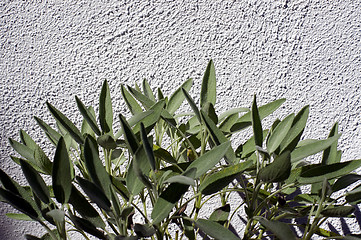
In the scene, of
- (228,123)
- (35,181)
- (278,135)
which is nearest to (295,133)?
(278,135)

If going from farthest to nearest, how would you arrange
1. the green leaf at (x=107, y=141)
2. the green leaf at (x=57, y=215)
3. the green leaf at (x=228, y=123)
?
the green leaf at (x=228, y=123), the green leaf at (x=107, y=141), the green leaf at (x=57, y=215)

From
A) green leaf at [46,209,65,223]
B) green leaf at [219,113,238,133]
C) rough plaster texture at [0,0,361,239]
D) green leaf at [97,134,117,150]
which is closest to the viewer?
green leaf at [46,209,65,223]

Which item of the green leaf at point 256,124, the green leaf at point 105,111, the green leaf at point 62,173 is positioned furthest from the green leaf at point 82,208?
the green leaf at point 256,124

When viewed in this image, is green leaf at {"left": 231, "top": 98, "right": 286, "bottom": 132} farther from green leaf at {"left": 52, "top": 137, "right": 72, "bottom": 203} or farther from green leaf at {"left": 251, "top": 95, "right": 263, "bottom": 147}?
green leaf at {"left": 52, "top": 137, "right": 72, "bottom": 203}

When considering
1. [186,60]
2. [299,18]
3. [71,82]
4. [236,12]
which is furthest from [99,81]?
[299,18]

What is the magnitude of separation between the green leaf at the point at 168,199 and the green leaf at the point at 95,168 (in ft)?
0.22

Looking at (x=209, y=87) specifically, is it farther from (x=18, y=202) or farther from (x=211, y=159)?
(x=18, y=202)

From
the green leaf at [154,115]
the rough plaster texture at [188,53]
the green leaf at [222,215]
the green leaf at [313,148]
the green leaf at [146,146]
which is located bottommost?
the green leaf at [222,215]

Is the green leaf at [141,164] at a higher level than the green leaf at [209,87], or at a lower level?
lower

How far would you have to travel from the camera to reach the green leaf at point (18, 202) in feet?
1.52

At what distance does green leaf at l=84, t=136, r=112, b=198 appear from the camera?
1.51 ft

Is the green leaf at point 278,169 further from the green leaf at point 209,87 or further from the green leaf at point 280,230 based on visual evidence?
the green leaf at point 209,87

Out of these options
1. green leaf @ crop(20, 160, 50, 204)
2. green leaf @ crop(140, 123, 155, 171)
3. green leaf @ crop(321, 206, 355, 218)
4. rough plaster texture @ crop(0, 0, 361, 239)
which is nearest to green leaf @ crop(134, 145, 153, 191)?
green leaf @ crop(140, 123, 155, 171)

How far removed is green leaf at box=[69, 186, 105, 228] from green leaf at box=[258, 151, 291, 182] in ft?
0.72
